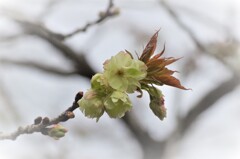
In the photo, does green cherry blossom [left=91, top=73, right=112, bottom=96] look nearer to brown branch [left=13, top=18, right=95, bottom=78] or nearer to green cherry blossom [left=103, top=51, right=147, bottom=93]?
green cherry blossom [left=103, top=51, right=147, bottom=93]

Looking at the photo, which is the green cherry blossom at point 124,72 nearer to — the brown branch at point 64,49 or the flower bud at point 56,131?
the flower bud at point 56,131

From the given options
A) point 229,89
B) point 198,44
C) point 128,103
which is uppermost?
point 229,89

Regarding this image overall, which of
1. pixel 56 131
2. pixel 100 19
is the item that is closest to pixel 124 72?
pixel 56 131

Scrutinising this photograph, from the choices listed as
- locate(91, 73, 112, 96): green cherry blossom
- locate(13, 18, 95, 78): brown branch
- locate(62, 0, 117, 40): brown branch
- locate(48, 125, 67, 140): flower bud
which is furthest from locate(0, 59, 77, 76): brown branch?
locate(91, 73, 112, 96): green cherry blossom

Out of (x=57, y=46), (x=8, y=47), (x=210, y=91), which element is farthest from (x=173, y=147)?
(x=8, y=47)

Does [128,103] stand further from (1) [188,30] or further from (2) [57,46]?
(2) [57,46]

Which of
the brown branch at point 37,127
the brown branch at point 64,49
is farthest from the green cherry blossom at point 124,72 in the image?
the brown branch at point 64,49

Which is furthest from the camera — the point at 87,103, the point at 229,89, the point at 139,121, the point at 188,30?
the point at 139,121

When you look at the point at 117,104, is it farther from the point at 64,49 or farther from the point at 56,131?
the point at 64,49
